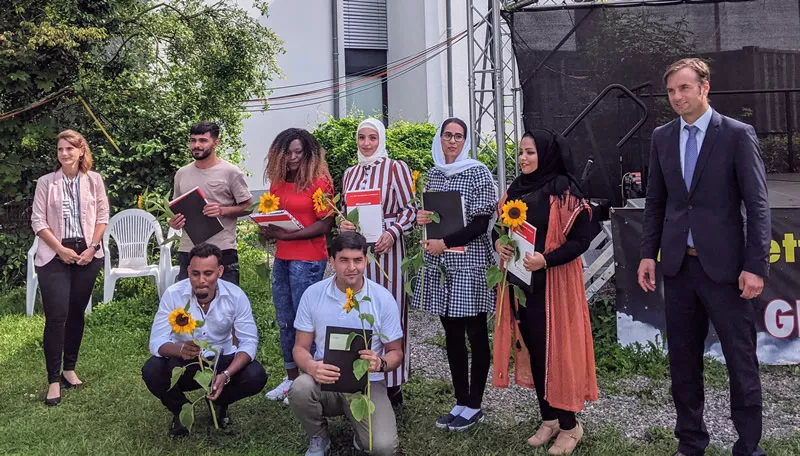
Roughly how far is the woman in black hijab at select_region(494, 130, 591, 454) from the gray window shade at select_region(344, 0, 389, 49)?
10.8 meters

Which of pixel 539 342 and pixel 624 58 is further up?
pixel 624 58

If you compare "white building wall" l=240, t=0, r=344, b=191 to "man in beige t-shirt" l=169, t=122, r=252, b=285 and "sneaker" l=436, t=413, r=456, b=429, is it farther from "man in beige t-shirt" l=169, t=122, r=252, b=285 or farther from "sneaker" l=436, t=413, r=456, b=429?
"sneaker" l=436, t=413, r=456, b=429

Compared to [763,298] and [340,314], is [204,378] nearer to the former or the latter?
[340,314]

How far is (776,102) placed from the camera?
721cm

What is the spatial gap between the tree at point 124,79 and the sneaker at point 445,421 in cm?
507

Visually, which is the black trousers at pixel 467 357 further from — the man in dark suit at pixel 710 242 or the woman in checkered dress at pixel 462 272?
the man in dark suit at pixel 710 242

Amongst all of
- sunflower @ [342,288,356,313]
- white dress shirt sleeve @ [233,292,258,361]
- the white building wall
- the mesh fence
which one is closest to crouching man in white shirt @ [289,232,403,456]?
sunflower @ [342,288,356,313]

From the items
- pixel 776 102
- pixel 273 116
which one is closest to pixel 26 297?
pixel 273 116

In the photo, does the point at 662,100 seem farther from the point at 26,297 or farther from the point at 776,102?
the point at 26,297

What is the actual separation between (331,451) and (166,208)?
5.40 feet

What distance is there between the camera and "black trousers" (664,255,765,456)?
295 centimetres

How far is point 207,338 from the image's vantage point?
363cm

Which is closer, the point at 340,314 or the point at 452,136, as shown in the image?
the point at 340,314

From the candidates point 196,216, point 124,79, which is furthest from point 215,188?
point 124,79
